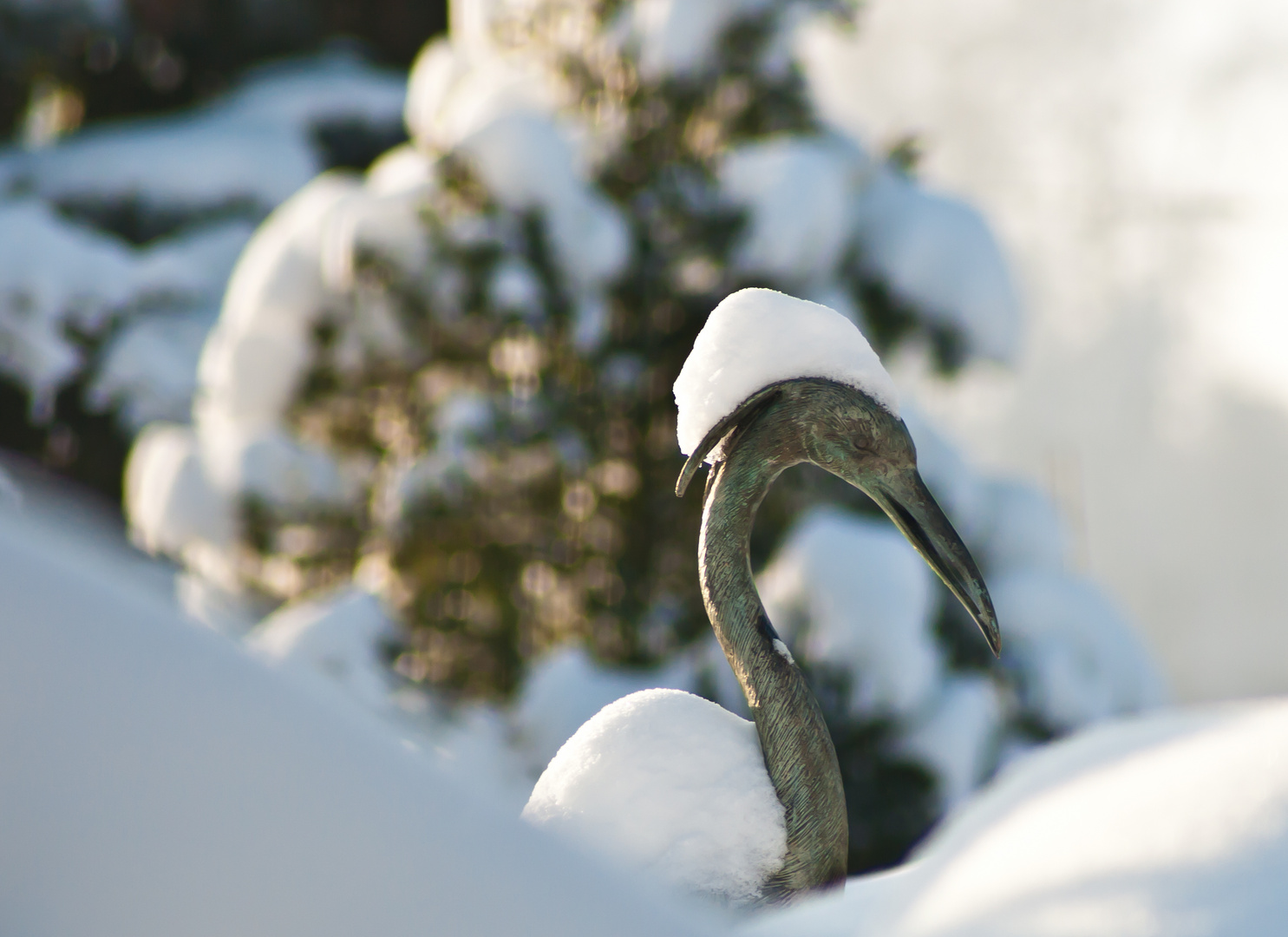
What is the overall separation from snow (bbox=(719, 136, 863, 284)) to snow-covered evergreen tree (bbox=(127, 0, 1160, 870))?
0.01 m

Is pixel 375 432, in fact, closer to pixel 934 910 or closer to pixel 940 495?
pixel 940 495

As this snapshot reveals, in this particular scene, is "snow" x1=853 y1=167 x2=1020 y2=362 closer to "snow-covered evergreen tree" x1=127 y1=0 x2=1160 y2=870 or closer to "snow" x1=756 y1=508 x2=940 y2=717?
"snow-covered evergreen tree" x1=127 y1=0 x2=1160 y2=870

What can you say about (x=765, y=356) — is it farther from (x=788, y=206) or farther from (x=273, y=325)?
(x=273, y=325)

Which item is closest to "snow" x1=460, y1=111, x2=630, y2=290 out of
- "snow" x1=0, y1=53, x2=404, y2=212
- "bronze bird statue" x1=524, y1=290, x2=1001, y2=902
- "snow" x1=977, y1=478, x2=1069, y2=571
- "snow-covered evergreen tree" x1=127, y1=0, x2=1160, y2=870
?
"snow-covered evergreen tree" x1=127, y1=0, x2=1160, y2=870

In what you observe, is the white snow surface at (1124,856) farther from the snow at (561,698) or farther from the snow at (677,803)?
the snow at (561,698)

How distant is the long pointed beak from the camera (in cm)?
148

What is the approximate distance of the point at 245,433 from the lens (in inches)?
210

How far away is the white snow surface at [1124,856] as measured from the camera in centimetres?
68

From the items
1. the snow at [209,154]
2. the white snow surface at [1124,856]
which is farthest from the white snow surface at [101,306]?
the white snow surface at [1124,856]

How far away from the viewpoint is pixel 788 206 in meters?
4.75

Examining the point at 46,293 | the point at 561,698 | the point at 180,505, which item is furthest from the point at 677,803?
the point at 46,293

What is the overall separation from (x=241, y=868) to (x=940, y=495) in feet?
15.9

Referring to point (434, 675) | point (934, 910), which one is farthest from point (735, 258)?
point (934, 910)

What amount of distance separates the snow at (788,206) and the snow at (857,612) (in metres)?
1.19
